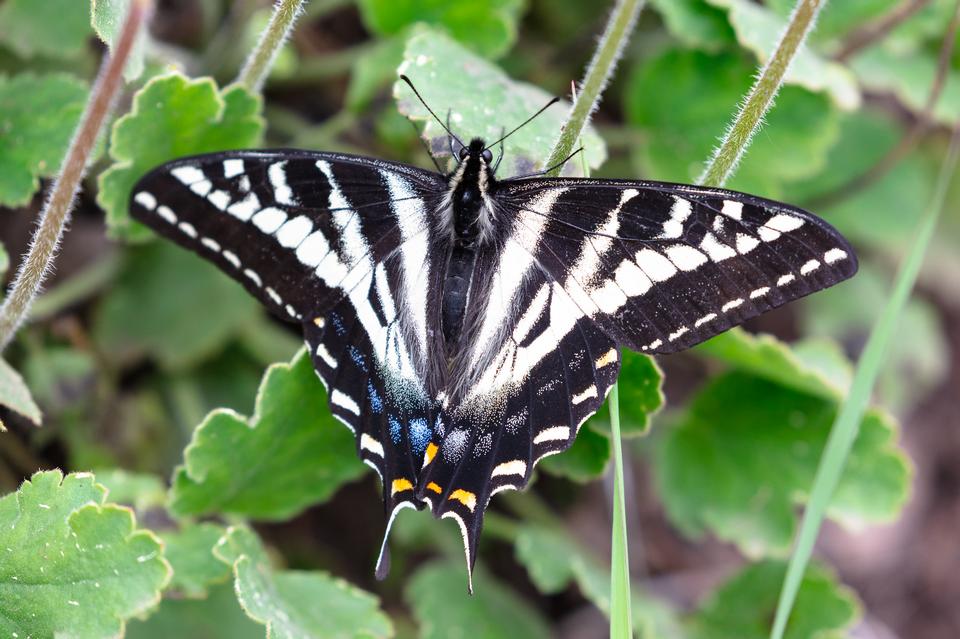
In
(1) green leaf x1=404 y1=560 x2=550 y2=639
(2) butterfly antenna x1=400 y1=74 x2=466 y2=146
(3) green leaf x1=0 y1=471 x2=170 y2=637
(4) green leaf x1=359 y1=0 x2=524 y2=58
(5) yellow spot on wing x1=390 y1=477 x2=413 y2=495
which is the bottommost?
(3) green leaf x1=0 y1=471 x2=170 y2=637

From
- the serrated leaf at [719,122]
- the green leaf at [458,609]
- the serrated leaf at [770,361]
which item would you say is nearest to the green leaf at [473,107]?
the serrated leaf at [770,361]

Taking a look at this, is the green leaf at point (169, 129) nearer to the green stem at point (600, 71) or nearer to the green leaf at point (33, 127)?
the green leaf at point (33, 127)

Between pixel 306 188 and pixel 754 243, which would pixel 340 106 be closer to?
pixel 306 188

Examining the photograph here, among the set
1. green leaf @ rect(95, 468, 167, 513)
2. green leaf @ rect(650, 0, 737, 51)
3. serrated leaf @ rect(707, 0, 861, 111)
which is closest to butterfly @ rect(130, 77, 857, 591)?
green leaf @ rect(95, 468, 167, 513)

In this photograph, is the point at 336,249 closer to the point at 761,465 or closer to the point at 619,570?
the point at 619,570

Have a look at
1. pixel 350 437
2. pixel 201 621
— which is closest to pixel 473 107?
pixel 350 437

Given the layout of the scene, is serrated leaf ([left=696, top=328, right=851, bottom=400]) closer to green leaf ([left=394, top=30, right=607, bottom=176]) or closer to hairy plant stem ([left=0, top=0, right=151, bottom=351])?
green leaf ([left=394, top=30, right=607, bottom=176])

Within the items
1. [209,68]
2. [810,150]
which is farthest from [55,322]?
[810,150]
